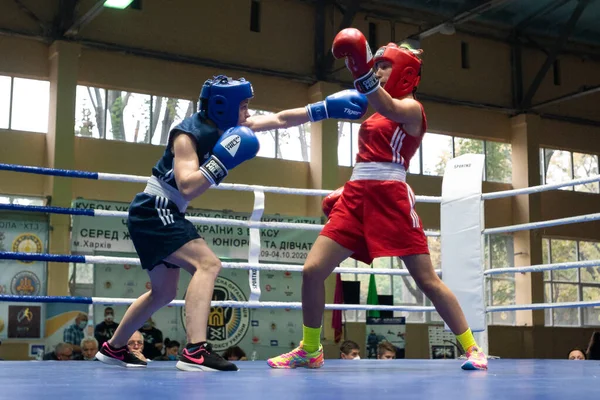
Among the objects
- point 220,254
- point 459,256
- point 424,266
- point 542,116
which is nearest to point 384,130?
point 424,266

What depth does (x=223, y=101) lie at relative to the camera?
8.92 ft

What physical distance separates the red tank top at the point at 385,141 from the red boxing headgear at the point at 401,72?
108 mm

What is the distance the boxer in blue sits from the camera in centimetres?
253

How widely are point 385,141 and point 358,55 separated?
0.46 m

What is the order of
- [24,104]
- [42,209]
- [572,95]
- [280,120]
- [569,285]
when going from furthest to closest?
[569,285] → [572,95] → [24,104] → [42,209] → [280,120]

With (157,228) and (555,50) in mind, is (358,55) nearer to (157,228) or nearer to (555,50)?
(157,228)

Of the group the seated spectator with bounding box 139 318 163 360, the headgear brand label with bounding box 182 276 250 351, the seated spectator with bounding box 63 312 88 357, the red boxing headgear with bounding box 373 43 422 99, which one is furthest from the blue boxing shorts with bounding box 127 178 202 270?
the seated spectator with bounding box 63 312 88 357

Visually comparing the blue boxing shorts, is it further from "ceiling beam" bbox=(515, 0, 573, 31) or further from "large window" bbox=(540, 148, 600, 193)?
"large window" bbox=(540, 148, 600, 193)

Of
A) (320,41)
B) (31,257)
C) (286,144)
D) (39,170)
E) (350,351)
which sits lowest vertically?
(350,351)

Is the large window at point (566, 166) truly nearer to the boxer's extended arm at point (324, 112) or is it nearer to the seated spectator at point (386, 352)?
the seated spectator at point (386, 352)

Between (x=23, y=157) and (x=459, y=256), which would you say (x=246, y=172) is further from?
(x=459, y=256)

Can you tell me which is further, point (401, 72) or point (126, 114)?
point (126, 114)

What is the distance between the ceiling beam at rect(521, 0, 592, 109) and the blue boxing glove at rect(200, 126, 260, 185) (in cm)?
1072

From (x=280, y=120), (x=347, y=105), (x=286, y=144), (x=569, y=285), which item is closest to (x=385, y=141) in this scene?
(x=347, y=105)
